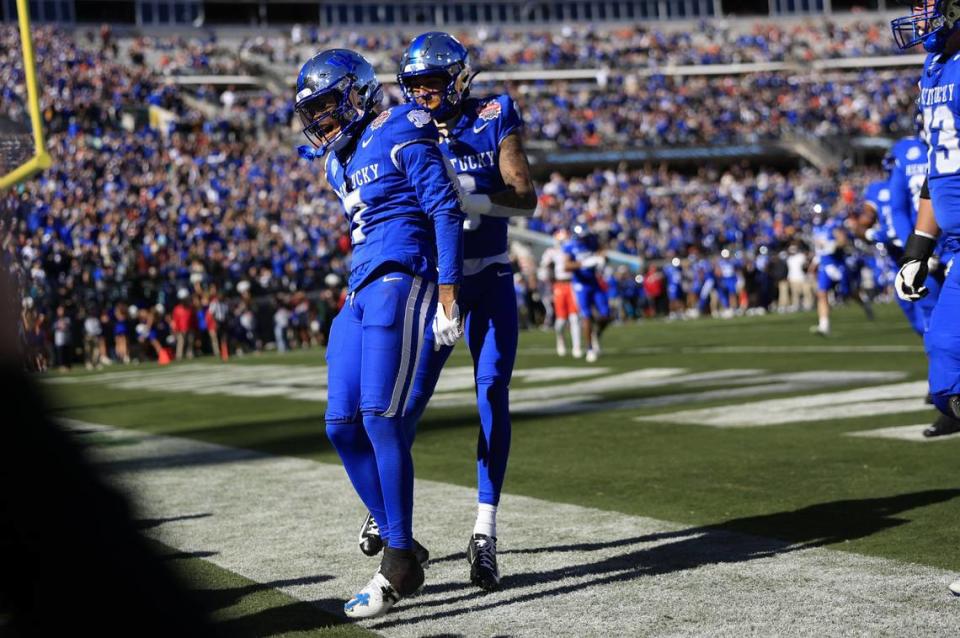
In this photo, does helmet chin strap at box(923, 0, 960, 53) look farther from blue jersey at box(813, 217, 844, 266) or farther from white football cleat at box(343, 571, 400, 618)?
blue jersey at box(813, 217, 844, 266)

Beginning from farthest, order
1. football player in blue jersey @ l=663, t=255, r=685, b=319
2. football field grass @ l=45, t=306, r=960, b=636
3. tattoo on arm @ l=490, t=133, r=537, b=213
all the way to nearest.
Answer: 1. football player in blue jersey @ l=663, t=255, r=685, b=319
2. tattoo on arm @ l=490, t=133, r=537, b=213
3. football field grass @ l=45, t=306, r=960, b=636

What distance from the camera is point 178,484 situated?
26.9 ft

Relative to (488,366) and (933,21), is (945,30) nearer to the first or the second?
(933,21)

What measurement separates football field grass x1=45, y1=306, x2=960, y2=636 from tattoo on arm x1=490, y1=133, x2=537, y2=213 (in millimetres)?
1460

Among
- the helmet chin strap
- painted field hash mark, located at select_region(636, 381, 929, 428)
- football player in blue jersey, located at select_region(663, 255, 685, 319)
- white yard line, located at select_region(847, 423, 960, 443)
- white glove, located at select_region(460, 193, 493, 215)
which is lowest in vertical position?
football player in blue jersey, located at select_region(663, 255, 685, 319)

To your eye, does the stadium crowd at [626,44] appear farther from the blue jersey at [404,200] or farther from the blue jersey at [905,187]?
the blue jersey at [404,200]

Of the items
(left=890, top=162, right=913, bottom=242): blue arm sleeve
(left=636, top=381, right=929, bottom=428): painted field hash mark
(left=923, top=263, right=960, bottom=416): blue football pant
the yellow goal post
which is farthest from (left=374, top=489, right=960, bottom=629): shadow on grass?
(left=890, top=162, right=913, bottom=242): blue arm sleeve

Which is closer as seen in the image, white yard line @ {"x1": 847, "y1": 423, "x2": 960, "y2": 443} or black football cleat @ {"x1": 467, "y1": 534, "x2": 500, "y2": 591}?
black football cleat @ {"x1": 467, "y1": 534, "x2": 500, "y2": 591}

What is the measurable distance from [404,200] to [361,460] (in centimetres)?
100

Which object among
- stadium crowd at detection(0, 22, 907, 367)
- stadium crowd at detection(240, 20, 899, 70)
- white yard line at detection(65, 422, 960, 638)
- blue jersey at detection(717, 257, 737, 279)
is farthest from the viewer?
stadium crowd at detection(240, 20, 899, 70)

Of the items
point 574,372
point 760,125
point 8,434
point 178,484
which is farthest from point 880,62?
point 8,434

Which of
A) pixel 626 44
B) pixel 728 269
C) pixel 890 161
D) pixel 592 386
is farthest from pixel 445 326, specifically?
pixel 626 44

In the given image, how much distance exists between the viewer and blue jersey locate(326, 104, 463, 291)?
15.5 feet

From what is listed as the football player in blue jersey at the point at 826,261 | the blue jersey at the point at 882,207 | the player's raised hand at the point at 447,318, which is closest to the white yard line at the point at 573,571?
the player's raised hand at the point at 447,318
